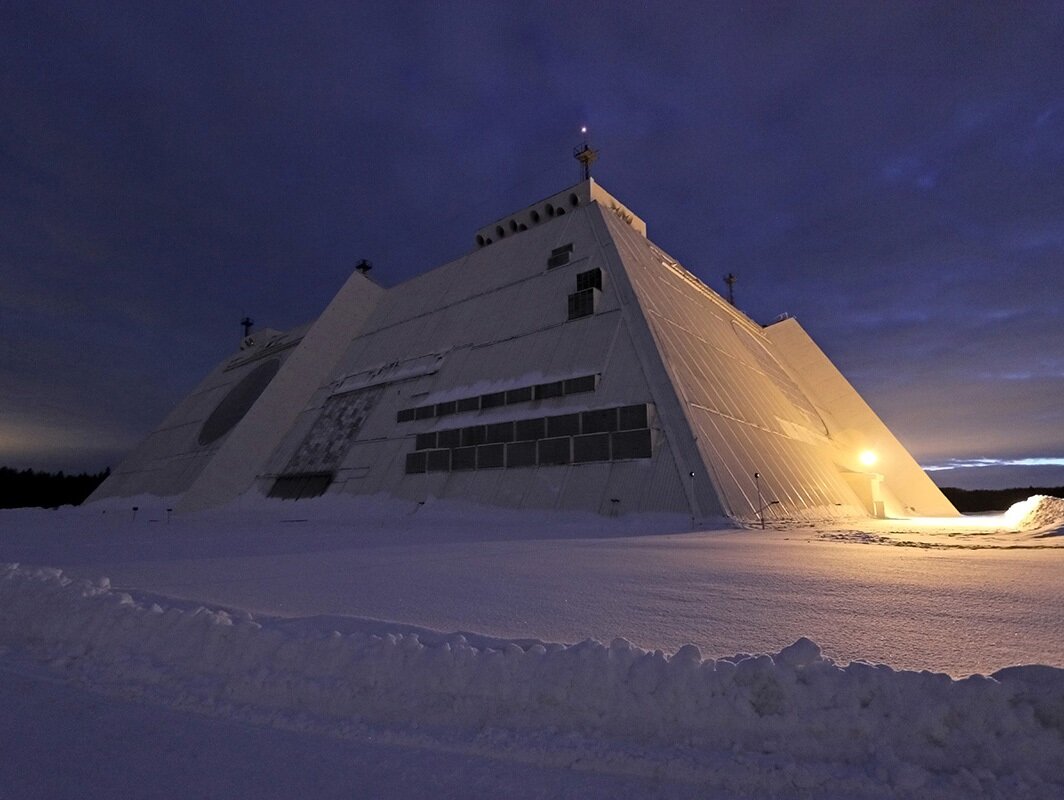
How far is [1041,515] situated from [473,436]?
61.4 feet

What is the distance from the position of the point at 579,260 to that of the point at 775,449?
461 inches

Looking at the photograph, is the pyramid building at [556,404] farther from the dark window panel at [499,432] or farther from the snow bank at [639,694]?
the snow bank at [639,694]

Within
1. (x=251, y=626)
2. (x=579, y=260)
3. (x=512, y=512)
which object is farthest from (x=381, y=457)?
(x=251, y=626)

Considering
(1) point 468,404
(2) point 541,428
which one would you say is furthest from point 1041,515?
(1) point 468,404

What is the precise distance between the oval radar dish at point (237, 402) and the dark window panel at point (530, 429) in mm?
20977

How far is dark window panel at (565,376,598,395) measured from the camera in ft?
61.8

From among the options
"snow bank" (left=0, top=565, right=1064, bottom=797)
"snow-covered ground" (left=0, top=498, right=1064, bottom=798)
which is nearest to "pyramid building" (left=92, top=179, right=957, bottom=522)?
"snow-covered ground" (left=0, top=498, right=1064, bottom=798)

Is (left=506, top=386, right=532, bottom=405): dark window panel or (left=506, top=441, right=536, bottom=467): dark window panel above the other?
(left=506, top=386, right=532, bottom=405): dark window panel

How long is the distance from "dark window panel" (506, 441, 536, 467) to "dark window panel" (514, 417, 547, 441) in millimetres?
231

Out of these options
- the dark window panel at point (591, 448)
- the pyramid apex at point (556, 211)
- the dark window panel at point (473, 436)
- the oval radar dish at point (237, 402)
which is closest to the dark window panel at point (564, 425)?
the dark window panel at point (591, 448)

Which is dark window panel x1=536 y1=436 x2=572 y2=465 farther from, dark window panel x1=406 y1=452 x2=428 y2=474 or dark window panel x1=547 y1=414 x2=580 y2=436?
dark window panel x1=406 y1=452 x2=428 y2=474

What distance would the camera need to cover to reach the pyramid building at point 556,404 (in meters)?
17.3

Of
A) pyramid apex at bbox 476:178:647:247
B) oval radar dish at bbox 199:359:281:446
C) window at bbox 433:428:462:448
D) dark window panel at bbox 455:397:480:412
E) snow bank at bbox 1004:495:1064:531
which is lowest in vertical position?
snow bank at bbox 1004:495:1064:531

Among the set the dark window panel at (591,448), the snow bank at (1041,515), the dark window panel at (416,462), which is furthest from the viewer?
the dark window panel at (416,462)
